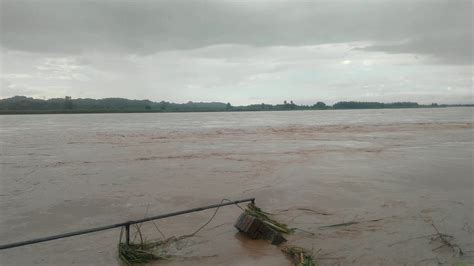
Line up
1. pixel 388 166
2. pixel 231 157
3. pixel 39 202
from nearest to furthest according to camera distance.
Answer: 1. pixel 39 202
2. pixel 388 166
3. pixel 231 157

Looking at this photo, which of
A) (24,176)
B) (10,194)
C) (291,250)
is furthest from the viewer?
(24,176)

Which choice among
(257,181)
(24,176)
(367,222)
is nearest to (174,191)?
(257,181)

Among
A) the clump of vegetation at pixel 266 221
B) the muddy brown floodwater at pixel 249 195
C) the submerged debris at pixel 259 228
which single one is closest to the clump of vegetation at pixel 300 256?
the muddy brown floodwater at pixel 249 195

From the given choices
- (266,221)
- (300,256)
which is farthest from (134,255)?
(300,256)

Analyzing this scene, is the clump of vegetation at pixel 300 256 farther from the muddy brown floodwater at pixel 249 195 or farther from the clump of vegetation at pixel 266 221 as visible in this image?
the clump of vegetation at pixel 266 221

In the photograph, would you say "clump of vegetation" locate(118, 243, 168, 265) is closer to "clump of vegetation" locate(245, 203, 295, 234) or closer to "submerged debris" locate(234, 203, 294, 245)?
"submerged debris" locate(234, 203, 294, 245)

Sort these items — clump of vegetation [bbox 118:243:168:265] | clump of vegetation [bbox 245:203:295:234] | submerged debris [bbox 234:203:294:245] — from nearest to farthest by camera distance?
clump of vegetation [bbox 118:243:168:265] < submerged debris [bbox 234:203:294:245] < clump of vegetation [bbox 245:203:295:234]

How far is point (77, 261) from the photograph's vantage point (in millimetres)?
6594

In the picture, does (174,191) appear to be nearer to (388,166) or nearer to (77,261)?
(77,261)

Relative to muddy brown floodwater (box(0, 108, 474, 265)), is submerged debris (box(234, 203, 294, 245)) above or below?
above

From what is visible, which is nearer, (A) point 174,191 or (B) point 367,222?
(B) point 367,222

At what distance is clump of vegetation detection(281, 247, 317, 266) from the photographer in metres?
5.84

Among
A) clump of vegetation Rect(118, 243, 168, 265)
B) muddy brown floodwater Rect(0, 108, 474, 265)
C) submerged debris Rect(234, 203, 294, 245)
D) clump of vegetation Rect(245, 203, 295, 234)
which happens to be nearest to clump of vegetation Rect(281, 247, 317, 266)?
muddy brown floodwater Rect(0, 108, 474, 265)

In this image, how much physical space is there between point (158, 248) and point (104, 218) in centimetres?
303
